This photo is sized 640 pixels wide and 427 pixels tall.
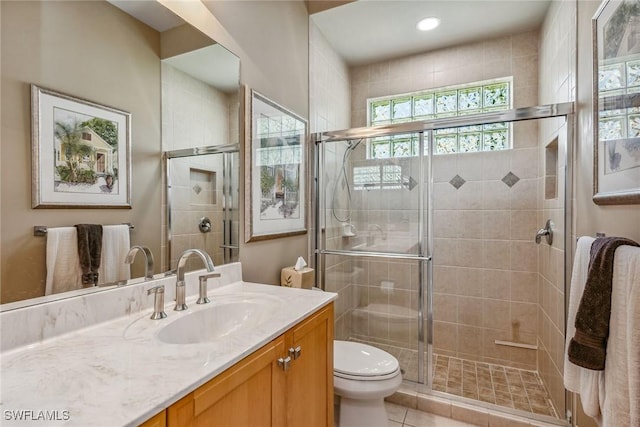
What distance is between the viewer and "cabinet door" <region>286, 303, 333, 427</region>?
110cm

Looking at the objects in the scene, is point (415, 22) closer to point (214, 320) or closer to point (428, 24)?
point (428, 24)

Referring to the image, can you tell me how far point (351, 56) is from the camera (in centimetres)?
297

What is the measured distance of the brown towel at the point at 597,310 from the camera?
3.25ft

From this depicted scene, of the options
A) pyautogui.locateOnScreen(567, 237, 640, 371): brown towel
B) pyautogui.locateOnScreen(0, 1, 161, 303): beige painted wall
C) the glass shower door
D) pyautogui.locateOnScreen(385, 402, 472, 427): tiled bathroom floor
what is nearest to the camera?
pyautogui.locateOnScreen(0, 1, 161, 303): beige painted wall

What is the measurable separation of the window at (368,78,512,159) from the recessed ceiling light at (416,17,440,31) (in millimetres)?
565

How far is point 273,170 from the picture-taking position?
1913 mm

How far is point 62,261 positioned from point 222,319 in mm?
593

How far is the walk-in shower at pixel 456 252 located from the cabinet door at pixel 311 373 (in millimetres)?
1015

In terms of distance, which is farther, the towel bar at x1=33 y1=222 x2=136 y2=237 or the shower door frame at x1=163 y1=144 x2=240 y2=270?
the shower door frame at x1=163 y1=144 x2=240 y2=270

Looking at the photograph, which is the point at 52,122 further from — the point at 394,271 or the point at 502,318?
the point at 502,318

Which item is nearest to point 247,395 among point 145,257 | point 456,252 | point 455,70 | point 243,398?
point 243,398

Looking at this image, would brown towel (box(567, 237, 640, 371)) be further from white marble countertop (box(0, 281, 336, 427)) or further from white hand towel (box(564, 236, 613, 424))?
white marble countertop (box(0, 281, 336, 427))

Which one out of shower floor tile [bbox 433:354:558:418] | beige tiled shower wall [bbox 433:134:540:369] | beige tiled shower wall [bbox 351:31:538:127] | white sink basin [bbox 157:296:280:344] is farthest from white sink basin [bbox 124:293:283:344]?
beige tiled shower wall [bbox 351:31:538:127]

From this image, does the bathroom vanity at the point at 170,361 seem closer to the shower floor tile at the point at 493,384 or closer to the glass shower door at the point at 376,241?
the glass shower door at the point at 376,241
